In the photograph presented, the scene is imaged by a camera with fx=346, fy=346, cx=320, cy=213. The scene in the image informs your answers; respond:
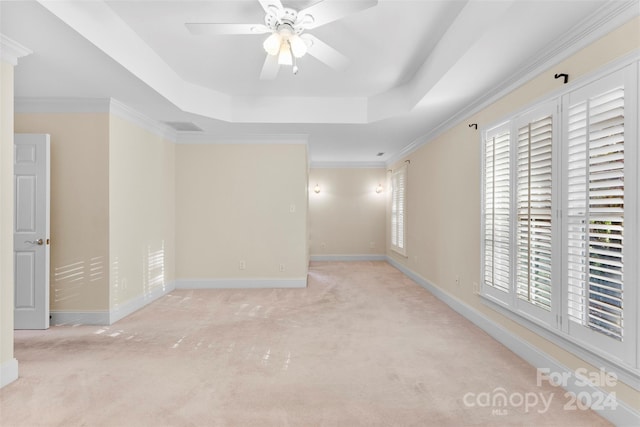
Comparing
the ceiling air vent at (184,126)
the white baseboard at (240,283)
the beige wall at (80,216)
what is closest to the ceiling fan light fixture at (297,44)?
the beige wall at (80,216)

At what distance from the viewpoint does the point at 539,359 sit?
2.71m

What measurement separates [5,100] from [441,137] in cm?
464

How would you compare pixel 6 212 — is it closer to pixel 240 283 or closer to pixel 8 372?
pixel 8 372

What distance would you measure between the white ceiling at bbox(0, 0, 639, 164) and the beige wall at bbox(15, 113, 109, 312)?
0.50m

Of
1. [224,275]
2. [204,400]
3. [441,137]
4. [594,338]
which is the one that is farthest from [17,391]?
[441,137]

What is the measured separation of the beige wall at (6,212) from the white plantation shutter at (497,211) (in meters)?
4.03

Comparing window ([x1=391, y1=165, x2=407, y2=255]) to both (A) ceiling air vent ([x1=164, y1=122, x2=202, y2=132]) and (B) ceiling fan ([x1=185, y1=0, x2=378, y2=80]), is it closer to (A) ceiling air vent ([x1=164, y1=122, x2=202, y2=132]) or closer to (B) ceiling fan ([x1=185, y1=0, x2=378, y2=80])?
(A) ceiling air vent ([x1=164, y1=122, x2=202, y2=132])

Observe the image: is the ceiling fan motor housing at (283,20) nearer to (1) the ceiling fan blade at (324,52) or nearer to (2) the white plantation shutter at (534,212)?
(1) the ceiling fan blade at (324,52)

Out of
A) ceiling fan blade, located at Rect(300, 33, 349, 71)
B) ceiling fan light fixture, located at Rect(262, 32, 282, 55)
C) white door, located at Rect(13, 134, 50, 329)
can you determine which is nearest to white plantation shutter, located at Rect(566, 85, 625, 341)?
ceiling fan blade, located at Rect(300, 33, 349, 71)

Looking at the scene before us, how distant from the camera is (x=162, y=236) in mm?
5133

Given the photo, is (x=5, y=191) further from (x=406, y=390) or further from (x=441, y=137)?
(x=441, y=137)

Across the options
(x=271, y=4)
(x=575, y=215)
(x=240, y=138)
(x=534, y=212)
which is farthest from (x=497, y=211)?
(x=240, y=138)

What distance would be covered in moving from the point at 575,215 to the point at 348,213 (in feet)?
21.1

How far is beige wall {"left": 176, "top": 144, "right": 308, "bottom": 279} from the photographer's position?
18.2 feet
